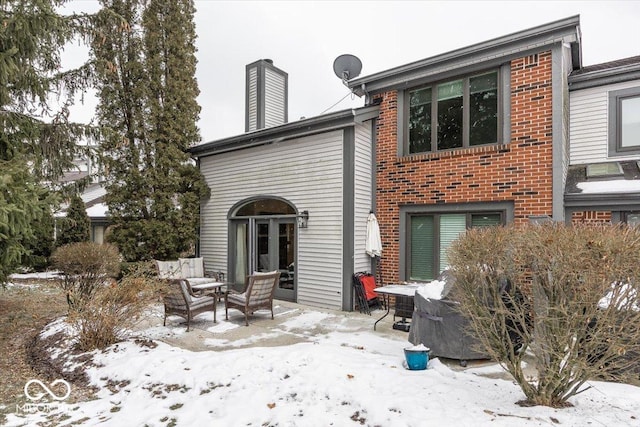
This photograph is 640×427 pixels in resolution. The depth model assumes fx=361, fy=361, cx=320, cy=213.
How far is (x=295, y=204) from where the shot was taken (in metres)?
9.37

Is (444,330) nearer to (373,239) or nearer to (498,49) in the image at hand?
(373,239)

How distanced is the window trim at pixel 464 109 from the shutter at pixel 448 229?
4.88 feet

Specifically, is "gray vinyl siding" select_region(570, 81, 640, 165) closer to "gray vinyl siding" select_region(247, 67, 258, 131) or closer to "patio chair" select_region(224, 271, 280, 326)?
"patio chair" select_region(224, 271, 280, 326)

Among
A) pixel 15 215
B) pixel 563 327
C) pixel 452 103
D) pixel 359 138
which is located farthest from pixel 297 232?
pixel 563 327

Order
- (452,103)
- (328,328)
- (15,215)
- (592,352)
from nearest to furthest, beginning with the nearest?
(592,352), (15,215), (328,328), (452,103)

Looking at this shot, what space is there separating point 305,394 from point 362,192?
5475 mm

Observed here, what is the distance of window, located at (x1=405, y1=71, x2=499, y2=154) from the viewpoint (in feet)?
25.1

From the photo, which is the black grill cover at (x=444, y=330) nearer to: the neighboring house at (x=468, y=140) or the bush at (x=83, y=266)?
the neighboring house at (x=468, y=140)

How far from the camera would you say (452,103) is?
26.3 ft

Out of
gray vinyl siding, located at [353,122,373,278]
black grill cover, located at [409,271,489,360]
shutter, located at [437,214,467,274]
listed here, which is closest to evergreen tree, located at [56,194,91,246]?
gray vinyl siding, located at [353,122,373,278]

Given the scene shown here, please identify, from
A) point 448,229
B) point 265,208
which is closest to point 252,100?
point 265,208

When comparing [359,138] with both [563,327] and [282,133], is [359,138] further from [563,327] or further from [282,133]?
[563,327]

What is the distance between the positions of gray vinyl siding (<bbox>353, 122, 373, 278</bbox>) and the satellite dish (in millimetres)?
2012

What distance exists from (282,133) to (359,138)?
2.12m
